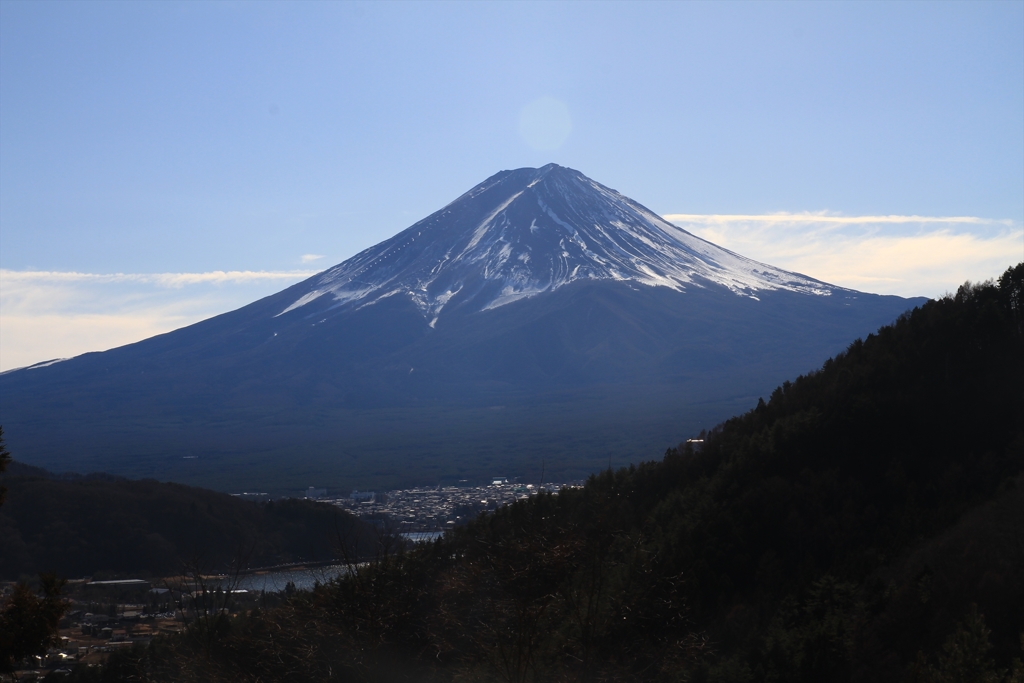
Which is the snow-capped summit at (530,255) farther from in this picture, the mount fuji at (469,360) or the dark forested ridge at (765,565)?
the dark forested ridge at (765,565)

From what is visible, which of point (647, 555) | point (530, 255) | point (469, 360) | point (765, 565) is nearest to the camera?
point (647, 555)

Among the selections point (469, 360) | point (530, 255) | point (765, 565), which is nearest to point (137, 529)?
point (765, 565)

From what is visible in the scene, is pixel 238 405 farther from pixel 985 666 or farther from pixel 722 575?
pixel 985 666

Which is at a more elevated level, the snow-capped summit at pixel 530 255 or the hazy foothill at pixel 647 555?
the snow-capped summit at pixel 530 255

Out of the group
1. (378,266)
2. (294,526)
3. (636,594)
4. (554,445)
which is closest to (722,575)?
(636,594)

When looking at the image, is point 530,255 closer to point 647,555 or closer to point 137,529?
point 137,529

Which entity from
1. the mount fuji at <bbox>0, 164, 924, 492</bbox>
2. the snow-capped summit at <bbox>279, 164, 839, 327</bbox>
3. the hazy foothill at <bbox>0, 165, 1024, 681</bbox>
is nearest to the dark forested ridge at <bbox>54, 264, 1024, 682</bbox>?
the hazy foothill at <bbox>0, 165, 1024, 681</bbox>

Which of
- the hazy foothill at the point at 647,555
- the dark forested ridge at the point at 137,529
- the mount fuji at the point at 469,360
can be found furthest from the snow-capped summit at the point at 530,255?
the dark forested ridge at the point at 137,529
